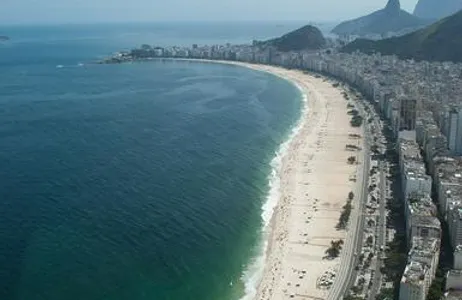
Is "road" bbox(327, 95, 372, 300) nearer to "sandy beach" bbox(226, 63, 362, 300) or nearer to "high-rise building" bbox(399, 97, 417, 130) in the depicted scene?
"sandy beach" bbox(226, 63, 362, 300)

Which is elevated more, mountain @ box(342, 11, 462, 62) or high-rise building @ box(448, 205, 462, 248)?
mountain @ box(342, 11, 462, 62)

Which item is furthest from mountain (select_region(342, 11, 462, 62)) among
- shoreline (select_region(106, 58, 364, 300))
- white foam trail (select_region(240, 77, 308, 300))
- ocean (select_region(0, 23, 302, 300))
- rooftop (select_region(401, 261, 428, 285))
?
rooftop (select_region(401, 261, 428, 285))

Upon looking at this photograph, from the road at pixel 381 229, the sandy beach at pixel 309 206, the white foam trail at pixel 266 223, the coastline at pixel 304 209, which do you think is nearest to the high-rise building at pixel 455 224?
the road at pixel 381 229

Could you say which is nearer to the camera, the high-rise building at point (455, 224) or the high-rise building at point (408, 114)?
the high-rise building at point (455, 224)

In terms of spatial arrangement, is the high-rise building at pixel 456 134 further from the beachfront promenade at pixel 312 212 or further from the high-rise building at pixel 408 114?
the beachfront promenade at pixel 312 212

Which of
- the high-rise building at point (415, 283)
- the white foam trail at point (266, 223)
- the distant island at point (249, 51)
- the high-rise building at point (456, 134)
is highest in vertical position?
the distant island at point (249, 51)

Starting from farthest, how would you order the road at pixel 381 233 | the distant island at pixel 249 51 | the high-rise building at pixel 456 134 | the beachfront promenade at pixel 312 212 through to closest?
the distant island at pixel 249 51, the high-rise building at pixel 456 134, the beachfront promenade at pixel 312 212, the road at pixel 381 233
